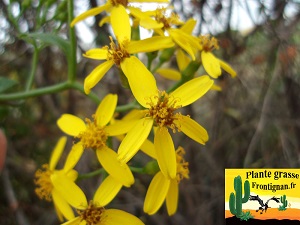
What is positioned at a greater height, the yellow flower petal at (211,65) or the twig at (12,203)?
the yellow flower petal at (211,65)

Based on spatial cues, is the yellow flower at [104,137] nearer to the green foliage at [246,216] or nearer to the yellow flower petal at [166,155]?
the yellow flower petal at [166,155]

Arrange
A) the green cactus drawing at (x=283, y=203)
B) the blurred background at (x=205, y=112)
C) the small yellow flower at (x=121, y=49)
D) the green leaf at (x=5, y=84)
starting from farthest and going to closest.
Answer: the blurred background at (x=205, y=112) < the green leaf at (x=5, y=84) < the small yellow flower at (x=121, y=49) < the green cactus drawing at (x=283, y=203)

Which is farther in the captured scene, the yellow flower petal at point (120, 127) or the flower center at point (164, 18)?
the flower center at point (164, 18)

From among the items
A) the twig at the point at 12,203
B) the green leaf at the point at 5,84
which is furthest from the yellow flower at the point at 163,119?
the twig at the point at 12,203

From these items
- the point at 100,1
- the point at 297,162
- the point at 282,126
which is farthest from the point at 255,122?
the point at 100,1

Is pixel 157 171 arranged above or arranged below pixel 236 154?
below

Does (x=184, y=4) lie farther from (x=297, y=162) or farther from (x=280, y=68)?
(x=297, y=162)
